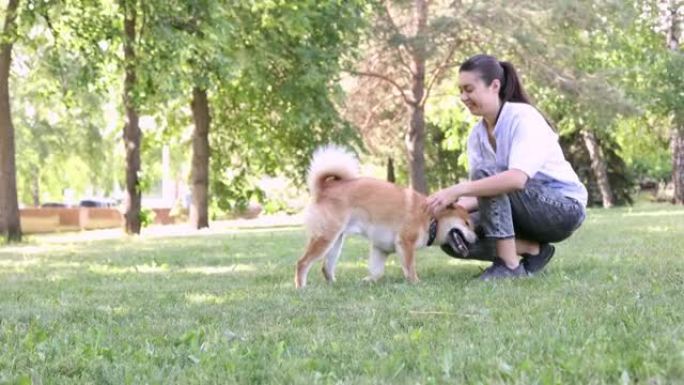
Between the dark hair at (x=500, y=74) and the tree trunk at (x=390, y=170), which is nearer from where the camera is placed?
the dark hair at (x=500, y=74)

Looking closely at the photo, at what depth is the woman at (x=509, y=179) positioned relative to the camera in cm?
517

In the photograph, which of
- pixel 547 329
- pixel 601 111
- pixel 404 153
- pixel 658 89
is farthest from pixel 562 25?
pixel 547 329

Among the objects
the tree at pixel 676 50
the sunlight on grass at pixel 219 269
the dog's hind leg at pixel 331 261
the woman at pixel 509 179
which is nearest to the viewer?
the woman at pixel 509 179

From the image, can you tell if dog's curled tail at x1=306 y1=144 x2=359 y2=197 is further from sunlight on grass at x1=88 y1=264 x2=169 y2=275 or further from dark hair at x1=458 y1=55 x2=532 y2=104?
sunlight on grass at x1=88 y1=264 x2=169 y2=275

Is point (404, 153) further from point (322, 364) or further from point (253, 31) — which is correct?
point (322, 364)

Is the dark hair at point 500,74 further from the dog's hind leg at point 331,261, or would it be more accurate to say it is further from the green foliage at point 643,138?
the green foliage at point 643,138

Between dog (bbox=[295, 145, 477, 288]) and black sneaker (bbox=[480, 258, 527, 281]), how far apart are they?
24 cm

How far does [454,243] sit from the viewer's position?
18.8 ft

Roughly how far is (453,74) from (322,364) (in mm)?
22847

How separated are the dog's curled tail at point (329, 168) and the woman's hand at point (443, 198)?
2.22 feet

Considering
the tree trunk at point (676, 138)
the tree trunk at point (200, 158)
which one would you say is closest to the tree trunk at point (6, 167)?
the tree trunk at point (200, 158)

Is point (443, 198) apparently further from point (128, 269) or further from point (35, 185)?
point (35, 185)

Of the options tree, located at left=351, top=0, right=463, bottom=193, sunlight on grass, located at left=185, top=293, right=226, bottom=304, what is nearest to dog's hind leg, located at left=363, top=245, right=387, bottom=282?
sunlight on grass, located at left=185, top=293, right=226, bottom=304

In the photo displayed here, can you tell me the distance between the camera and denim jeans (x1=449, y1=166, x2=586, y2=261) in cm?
544
